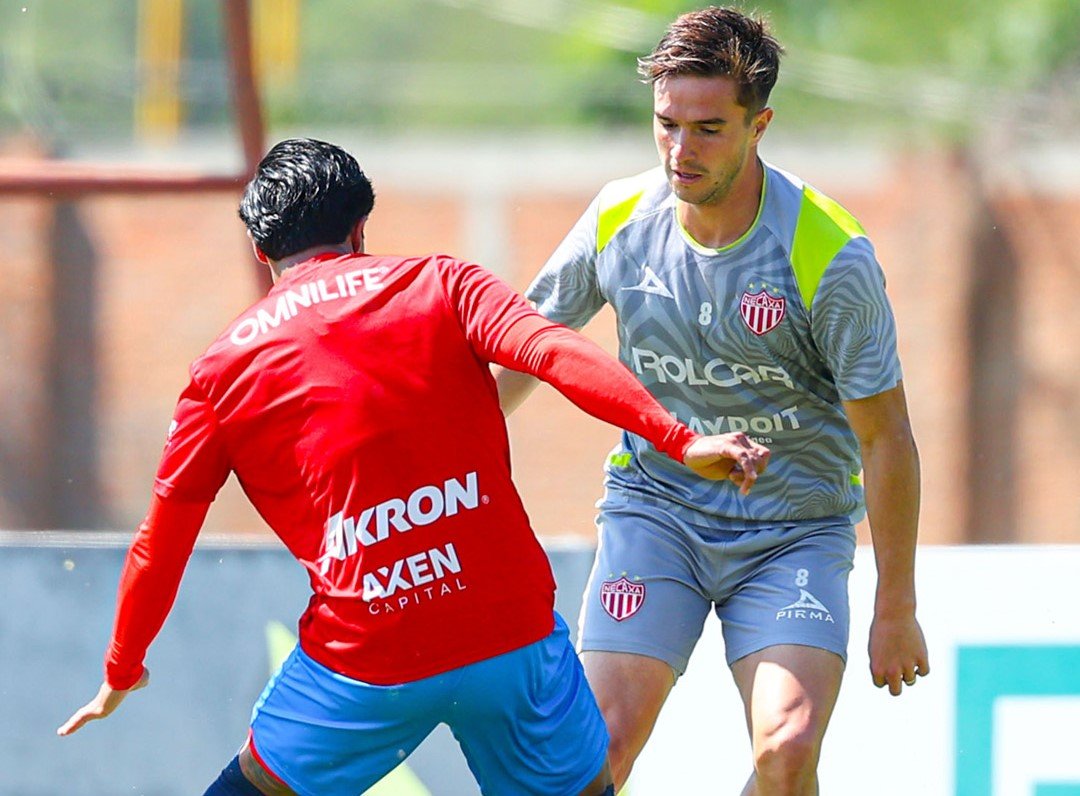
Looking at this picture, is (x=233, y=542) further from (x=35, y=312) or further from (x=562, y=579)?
(x=35, y=312)

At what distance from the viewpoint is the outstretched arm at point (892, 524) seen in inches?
137

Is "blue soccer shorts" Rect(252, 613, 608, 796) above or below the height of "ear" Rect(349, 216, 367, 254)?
below

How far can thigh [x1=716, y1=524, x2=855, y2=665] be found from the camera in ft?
11.6

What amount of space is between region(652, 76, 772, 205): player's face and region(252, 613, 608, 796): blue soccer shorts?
1.01 m

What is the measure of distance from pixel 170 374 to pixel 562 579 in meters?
13.0

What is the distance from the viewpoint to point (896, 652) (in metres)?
3.52

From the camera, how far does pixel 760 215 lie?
3.56m

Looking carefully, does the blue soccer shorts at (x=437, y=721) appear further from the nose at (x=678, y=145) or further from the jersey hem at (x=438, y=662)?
the nose at (x=678, y=145)

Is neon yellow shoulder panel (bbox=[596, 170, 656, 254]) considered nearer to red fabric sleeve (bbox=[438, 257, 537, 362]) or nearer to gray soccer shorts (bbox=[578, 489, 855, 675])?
gray soccer shorts (bbox=[578, 489, 855, 675])

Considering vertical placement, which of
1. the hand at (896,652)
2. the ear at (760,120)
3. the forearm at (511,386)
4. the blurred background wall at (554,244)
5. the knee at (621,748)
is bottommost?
the blurred background wall at (554,244)

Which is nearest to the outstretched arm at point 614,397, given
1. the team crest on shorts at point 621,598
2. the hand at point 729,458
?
the hand at point 729,458

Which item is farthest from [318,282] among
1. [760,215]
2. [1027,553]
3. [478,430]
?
[1027,553]

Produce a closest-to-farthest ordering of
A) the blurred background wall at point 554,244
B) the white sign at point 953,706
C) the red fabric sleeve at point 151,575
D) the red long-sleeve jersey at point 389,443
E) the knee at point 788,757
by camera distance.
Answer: the red long-sleeve jersey at point 389,443, the red fabric sleeve at point 151,575, the knee at point 788,757, the white sign at point 953,706, the blurred background wall at point 554,244

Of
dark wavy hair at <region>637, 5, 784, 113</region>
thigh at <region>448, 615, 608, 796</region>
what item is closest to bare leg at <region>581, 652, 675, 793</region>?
thigh at <region>448, 615, 608, 796</region>
